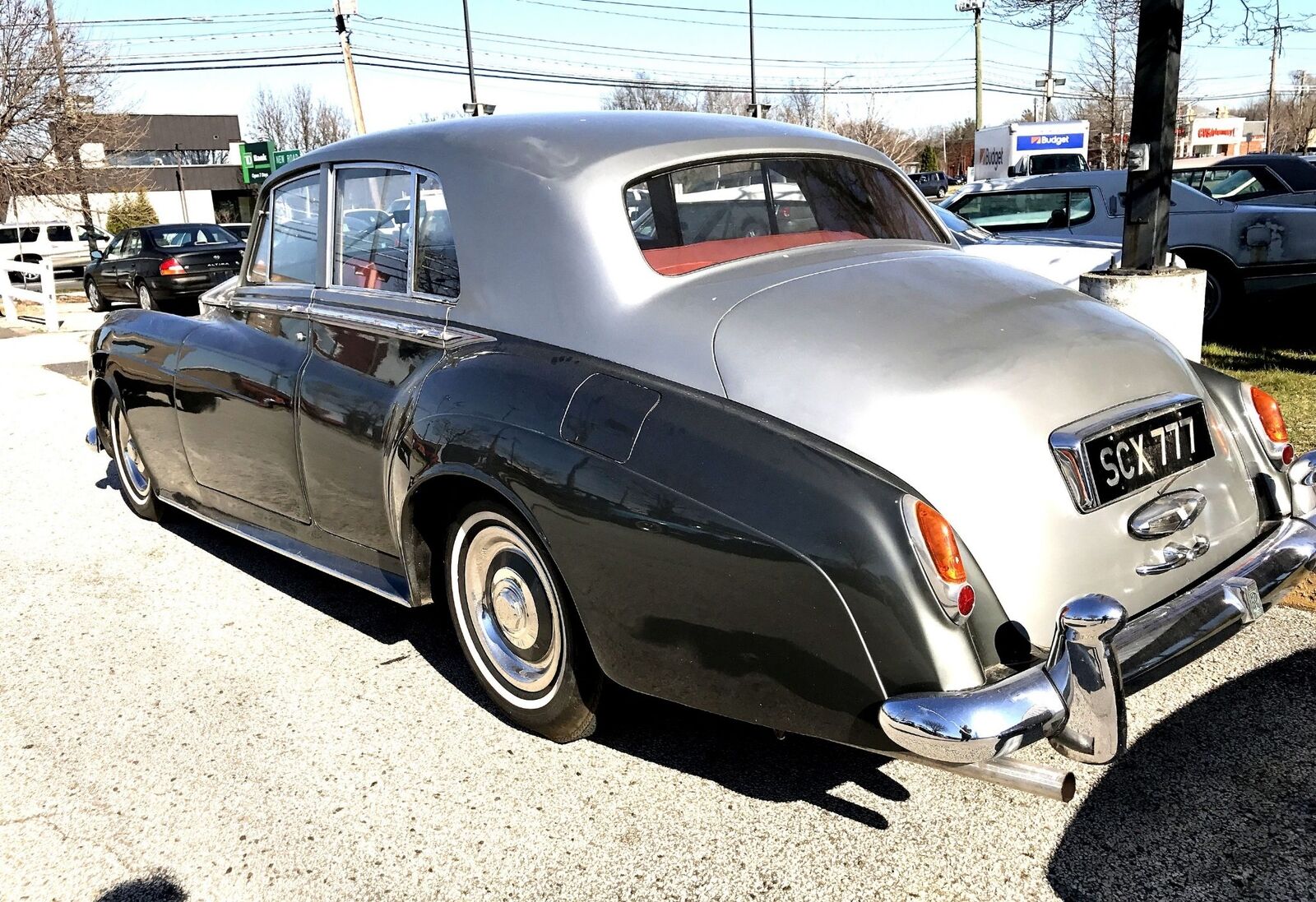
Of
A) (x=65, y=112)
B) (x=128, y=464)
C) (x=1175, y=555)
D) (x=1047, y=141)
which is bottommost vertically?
(x=128, y=464)

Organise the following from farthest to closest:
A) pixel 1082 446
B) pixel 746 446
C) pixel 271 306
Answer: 1. pixel 271 306
2. pixel 1082 446
3. pixel 746 446

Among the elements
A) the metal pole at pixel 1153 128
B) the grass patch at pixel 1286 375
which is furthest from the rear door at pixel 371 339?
the metal pole at pixel 1153 128

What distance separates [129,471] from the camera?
17.8 ft

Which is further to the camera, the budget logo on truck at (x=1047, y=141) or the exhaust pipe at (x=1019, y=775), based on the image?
the budget logo on truck at (x=1047, y=141)

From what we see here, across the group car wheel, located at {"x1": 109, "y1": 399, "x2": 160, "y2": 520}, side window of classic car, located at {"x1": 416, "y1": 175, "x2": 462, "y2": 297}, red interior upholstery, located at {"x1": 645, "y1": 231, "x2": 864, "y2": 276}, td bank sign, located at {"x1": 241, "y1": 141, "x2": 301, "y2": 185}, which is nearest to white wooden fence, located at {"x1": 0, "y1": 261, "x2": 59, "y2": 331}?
car wheel, located at {"x1": 109, "y1": 399, "x2": 160, "y2": 520}

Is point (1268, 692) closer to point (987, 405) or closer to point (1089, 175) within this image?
point (987, 405)

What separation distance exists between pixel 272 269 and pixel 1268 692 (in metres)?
3.77

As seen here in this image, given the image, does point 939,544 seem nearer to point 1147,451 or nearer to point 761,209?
point 1147,451

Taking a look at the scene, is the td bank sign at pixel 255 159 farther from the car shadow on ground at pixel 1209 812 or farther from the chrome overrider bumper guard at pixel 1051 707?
the chrome overrider bumper guard at pixel 1051 707

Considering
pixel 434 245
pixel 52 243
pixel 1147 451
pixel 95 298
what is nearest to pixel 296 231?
pixel 434 245

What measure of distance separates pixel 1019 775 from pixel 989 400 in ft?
2.76

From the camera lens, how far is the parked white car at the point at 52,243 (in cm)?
2273

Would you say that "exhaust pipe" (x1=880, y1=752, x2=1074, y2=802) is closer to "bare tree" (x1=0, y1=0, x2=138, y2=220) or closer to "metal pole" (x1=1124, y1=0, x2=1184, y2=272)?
"metal pole" (x1=1124, y1=0, x2=1184, y2=272)

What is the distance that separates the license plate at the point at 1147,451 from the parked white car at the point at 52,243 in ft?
74.1
